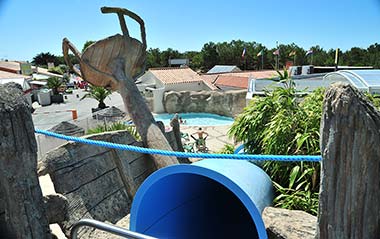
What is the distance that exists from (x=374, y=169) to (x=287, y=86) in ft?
7.99

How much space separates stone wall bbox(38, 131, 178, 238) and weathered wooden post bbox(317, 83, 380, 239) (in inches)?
116

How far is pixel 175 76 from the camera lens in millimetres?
21781

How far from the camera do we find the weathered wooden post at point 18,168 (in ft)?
4.52

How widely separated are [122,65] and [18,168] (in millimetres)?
6568

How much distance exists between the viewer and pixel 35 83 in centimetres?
2547

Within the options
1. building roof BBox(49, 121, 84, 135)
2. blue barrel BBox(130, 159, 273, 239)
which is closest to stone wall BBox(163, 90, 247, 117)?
building roof BBox(49, 121, 84, 135)

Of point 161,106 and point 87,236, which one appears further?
point 161,106

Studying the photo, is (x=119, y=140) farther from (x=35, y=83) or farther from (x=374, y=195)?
(x=35, y=83)

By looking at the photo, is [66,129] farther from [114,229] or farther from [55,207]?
[114,229]

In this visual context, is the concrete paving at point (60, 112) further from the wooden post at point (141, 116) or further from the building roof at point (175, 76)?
the wooden post at point (141, 116)

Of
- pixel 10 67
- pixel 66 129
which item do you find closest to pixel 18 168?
pixel 66 129

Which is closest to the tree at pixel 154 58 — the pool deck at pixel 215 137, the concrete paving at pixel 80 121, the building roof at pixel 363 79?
the concrete paving at pixel 80 121

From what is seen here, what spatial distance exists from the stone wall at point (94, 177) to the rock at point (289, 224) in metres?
2.29

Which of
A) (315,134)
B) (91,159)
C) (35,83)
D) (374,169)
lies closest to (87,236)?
(91,159)
